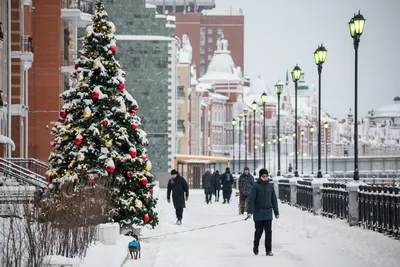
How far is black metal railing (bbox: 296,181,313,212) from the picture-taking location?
37.9 m

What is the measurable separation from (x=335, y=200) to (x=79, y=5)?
2341 centimetres

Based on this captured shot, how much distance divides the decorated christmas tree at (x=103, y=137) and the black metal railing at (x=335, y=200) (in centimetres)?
824

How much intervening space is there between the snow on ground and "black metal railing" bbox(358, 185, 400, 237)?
0.36 meters

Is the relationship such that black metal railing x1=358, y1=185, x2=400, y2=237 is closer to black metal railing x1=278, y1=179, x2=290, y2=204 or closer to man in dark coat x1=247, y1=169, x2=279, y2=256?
man in dark coat x1=247, y1=169, x2=279, y2=256

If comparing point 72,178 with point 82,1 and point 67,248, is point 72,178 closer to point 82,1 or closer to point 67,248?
point 67,248

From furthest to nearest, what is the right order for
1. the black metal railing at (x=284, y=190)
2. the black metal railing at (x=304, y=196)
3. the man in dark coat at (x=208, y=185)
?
the man in dark coat at (x=208, y=185) < the black metal railing at (x=284, y=190) < the black metal railing at (x=304, y=196)

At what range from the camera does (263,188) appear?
2022 centimetres

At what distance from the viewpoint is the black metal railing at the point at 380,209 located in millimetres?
23359

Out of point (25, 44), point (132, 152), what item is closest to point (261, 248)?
point (132, 152)

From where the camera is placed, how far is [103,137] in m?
23.2

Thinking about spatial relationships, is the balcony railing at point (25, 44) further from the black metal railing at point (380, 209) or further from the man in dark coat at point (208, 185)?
the black metal railing at point (380, 209)

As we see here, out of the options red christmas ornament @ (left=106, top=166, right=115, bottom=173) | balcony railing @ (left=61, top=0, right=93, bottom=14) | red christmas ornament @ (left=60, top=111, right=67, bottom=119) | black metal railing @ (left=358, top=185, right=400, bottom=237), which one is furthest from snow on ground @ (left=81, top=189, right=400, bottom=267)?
balcony railing @ (left=61, top=0, right=93, bottom=14)

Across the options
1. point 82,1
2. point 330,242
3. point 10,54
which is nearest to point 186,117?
point 82,1

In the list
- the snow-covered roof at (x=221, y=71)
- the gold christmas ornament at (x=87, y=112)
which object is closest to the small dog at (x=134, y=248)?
the gold christmas ornament at (x=87, y=112)
